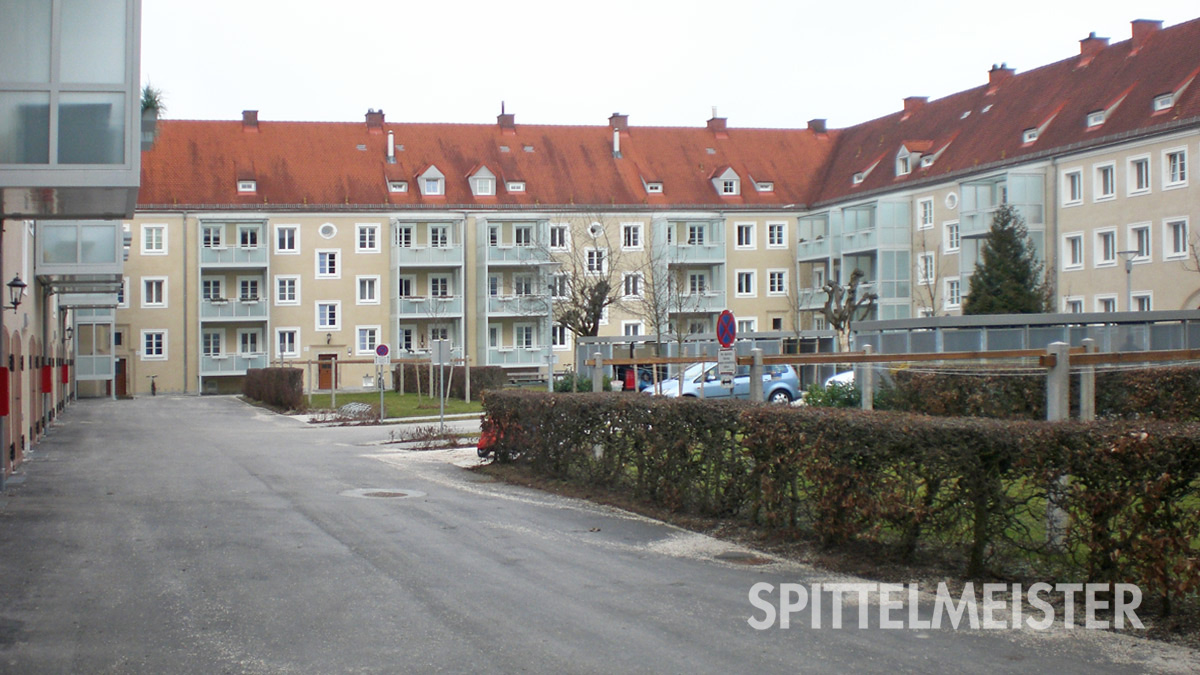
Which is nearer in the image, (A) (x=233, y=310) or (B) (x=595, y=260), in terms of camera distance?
(A) (x=233, y=310)

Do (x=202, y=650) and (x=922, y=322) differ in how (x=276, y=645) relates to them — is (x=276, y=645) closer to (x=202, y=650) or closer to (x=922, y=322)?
(x=202, y=650)

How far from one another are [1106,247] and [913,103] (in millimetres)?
22001

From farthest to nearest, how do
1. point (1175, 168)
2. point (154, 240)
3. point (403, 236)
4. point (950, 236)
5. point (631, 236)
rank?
point (631, 236) → point (403, 236) → point (154, 240) → point (950, 236) → point (1175, 168)

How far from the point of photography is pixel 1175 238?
43.7 meters

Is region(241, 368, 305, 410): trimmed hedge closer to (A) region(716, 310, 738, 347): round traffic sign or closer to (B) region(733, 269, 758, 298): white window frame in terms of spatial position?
(B) region(733, 269, 758, 298): white window frame

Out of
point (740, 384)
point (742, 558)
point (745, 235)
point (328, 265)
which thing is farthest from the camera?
point (745, 235)

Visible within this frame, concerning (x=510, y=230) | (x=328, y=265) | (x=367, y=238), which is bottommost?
(x=328, y=265)

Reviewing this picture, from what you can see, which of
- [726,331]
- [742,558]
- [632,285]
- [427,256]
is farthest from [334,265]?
[742,558]

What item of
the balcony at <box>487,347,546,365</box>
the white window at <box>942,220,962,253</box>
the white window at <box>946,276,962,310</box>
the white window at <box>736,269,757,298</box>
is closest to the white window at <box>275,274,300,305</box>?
the balcony at <box>487,347,546,365</box>

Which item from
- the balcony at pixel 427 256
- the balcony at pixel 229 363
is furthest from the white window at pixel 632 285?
the balcony at pixel 229 363

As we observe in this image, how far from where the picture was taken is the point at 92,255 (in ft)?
94.9

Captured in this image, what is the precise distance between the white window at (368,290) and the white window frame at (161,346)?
10424 mm

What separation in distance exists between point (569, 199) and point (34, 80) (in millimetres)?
54991

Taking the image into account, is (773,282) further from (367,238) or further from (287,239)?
(287,239)
